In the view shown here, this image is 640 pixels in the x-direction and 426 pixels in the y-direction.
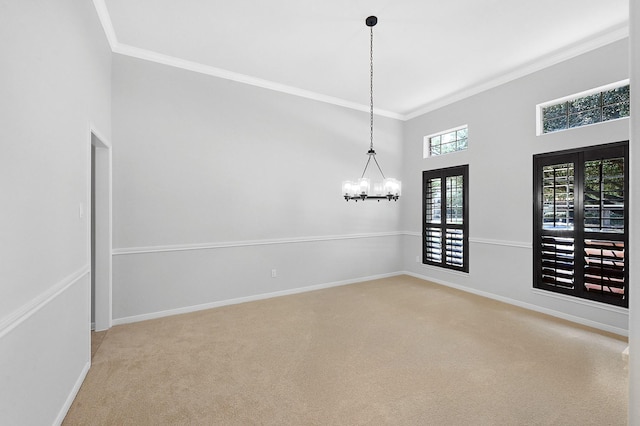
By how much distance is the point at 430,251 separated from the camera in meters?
5.67

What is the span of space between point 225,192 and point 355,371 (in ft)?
9.35

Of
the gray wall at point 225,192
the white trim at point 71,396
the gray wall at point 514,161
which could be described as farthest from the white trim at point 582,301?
the white trim at point 71,396

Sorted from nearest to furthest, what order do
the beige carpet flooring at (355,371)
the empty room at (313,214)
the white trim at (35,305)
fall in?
the white trim at (35,305) < the empty room at (313,214) < the beige carpet flooring at (355,371)

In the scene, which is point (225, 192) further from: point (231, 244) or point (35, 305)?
point (35, 305)

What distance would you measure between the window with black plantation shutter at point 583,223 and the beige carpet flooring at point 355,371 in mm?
548

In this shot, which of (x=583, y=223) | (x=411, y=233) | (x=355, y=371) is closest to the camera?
(x=355, y=371)

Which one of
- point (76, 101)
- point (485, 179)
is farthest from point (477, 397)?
point (76, 101)

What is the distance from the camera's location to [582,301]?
3.65 meters

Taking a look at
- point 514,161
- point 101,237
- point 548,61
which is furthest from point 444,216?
point 101,237

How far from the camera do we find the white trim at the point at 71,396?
199 centimetres

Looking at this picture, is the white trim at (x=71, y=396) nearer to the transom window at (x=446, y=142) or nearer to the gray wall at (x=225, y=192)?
the gray wall at (x=225, y=192)

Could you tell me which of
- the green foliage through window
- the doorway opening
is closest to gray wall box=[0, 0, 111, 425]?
the doorway opening

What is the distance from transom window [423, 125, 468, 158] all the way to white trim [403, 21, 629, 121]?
490mm

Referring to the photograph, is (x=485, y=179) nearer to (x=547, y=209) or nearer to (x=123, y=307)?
(x=547, y=209)
